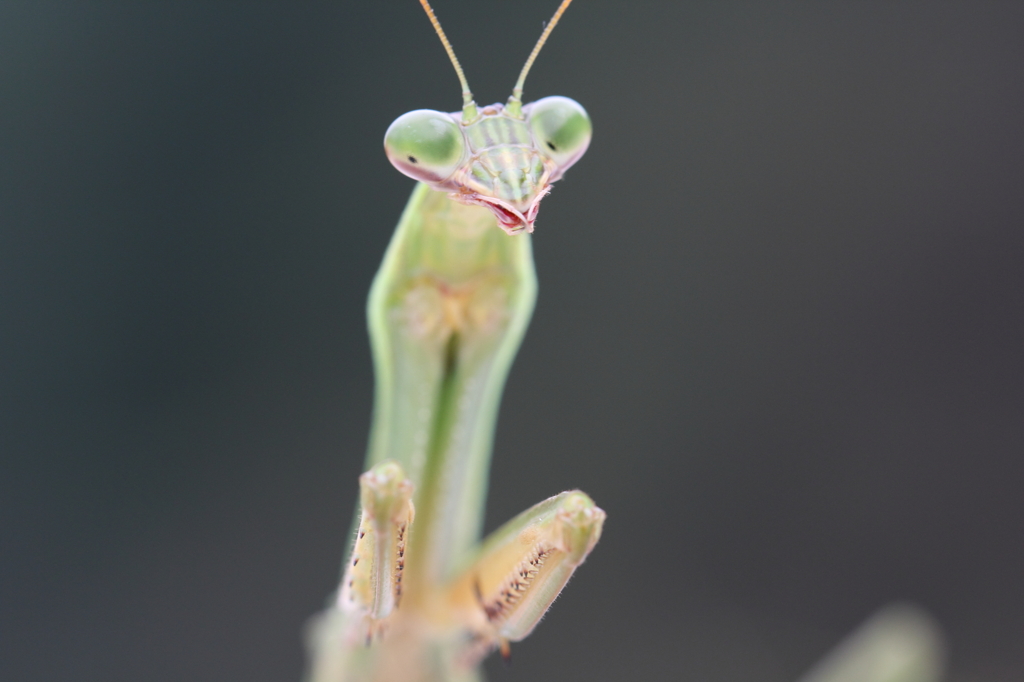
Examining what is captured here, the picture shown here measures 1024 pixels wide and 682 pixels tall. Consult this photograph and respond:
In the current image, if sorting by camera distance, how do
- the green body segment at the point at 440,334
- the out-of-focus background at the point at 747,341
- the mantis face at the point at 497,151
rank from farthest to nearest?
the out-of-focus background at the point at 747,341 → the green body segment at the point at 440,334 → the mantis face at the point at 497,151

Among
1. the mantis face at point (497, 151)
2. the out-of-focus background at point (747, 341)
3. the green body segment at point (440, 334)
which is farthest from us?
the out-of-focus background at point (747, 341)

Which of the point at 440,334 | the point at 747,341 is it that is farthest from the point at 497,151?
the point at 747,341

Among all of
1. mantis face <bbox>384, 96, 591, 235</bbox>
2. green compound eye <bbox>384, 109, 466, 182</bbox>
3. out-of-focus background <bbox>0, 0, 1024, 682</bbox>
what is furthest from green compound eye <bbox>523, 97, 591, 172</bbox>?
out-of-focus background <bbox>0, 0, 1024, 682</bbox>

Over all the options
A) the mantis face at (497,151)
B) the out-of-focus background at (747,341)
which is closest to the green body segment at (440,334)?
the mantis face at (497,151)

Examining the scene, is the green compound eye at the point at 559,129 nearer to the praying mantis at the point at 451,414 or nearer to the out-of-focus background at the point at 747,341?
the praying mantis at the point at 451,414

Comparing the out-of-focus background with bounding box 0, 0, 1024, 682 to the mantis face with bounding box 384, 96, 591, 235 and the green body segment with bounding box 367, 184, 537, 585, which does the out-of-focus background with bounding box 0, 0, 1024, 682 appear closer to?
the green body segment with bounding box 367, 184, 537, 585

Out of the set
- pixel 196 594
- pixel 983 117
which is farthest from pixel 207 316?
pixel 983 117

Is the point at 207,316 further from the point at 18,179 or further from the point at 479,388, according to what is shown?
the point at 479,388
